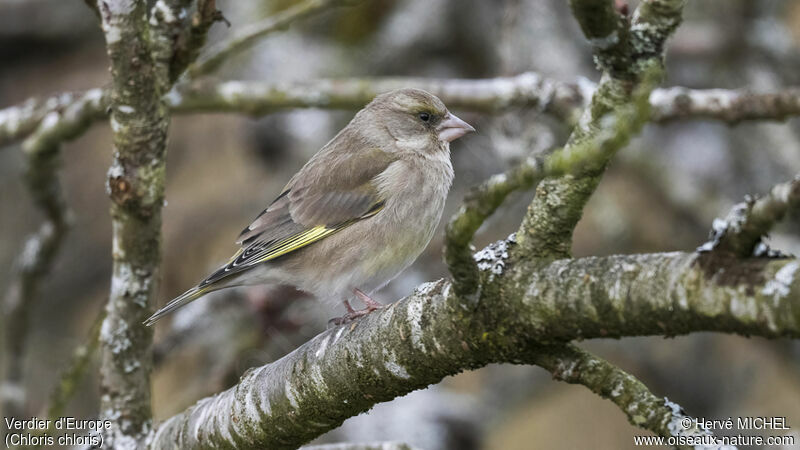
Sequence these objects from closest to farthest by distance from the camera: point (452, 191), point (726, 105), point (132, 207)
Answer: point (132, 207)
point (726, 105)
point (452, 191)

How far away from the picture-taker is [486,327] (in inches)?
86.4

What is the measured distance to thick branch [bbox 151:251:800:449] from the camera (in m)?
1.77

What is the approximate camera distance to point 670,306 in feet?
6.07

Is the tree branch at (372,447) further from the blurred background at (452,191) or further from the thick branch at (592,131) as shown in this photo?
the blurred background at (452,191)

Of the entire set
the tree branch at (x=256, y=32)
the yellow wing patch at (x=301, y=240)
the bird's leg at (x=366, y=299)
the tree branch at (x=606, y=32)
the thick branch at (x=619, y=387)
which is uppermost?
the tree branch at (x=256, y=32)

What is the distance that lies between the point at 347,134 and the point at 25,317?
1.89 m

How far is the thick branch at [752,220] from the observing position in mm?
1660

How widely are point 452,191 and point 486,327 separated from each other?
4.67m

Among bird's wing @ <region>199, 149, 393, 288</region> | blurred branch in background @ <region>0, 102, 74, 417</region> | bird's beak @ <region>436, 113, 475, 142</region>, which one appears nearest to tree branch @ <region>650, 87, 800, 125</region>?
bird's beak @ <region>436, 113, 475, 142</region>

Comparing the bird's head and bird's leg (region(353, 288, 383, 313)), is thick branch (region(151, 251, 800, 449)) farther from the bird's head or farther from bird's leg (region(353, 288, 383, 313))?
the bird's head

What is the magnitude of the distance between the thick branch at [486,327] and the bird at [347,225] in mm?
1018

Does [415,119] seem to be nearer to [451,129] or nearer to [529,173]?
[451,129]

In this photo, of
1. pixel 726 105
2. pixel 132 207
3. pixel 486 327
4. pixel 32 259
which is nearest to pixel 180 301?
pixel 132 207

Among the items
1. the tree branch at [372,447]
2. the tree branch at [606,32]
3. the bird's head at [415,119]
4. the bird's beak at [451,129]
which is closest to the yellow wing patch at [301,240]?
the bird's head at [415,119]
